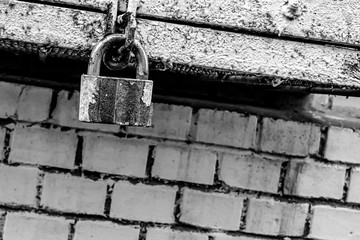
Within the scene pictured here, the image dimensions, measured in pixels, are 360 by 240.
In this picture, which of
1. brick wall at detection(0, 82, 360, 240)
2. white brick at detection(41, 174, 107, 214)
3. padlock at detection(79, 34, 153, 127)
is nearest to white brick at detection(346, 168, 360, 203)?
brick wall at detection(0, 82, 360, 240)

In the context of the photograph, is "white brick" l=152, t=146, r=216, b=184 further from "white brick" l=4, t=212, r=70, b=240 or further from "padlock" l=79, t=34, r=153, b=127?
"padlock" l=79, t=34, r=153, b=127

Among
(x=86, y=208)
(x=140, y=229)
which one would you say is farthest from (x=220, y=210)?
(x=86, y=208)

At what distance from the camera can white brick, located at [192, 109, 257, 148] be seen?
4.33 feet

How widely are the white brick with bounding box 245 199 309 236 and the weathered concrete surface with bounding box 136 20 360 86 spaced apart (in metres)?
0.52

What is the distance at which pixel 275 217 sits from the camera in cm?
134

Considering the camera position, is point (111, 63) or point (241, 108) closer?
point (111, 63)

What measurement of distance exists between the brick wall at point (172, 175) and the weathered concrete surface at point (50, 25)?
1.46ft

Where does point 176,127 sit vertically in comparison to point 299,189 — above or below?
above

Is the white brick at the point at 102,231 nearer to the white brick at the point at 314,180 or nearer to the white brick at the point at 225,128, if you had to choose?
the white brick at the point at 225,128

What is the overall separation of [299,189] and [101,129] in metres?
0.55

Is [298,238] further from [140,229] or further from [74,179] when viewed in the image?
[74,179]

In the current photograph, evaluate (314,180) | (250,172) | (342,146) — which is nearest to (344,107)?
(342,146)

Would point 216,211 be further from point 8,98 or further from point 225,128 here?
point 8,98

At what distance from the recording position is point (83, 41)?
0.85m
